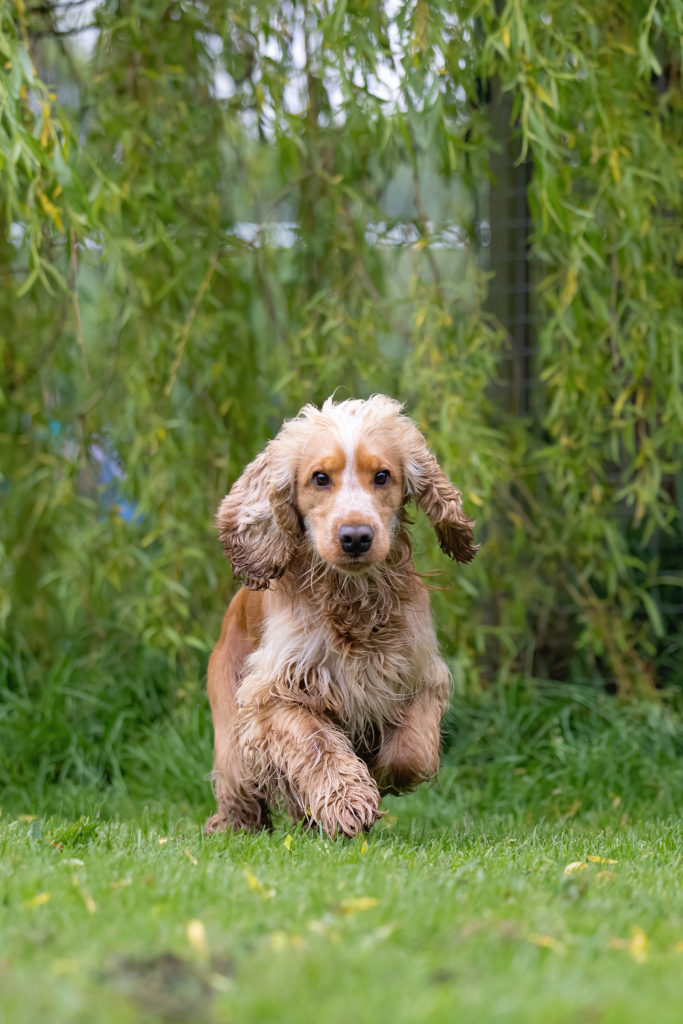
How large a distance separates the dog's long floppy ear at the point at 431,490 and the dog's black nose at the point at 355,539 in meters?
0.41

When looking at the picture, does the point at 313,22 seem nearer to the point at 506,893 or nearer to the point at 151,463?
the point at 151,463

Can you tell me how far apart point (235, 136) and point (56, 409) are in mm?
1493

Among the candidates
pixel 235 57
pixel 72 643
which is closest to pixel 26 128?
pixel 235 57

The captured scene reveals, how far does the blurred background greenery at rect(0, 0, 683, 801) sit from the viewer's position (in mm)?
4727

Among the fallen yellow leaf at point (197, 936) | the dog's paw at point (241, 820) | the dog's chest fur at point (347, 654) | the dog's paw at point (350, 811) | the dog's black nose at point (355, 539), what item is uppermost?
the dog's black nose at point (355, 539)

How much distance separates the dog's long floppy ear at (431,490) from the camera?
4.00 m

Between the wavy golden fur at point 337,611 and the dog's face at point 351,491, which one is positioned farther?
the wavy golden fur at point 337,611

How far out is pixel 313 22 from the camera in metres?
5.41

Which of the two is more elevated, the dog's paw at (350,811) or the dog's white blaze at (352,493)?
the dog's white blaze at (352,493)

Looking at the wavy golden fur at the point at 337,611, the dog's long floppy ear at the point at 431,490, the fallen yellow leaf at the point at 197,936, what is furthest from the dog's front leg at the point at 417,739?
the fallen yellow leaf at the point at 197,936

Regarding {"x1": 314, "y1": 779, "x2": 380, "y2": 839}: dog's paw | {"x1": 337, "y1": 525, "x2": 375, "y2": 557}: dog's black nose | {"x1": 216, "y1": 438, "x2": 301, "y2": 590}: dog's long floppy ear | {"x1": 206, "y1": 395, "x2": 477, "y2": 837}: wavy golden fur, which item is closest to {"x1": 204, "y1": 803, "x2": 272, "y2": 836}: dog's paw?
{"x1": 206, "y1": 395, "x2": 477, "y2": 837}: wavy golden fur

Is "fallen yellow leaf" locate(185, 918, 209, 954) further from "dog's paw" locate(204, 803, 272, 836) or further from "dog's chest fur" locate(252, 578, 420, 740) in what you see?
"dog's paw" locate(204, 803, 272, 836)

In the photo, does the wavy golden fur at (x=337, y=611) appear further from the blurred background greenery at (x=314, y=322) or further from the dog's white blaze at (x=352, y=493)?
the blurred background greenery at (x=314, y=322)

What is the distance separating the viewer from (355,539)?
3619mm
